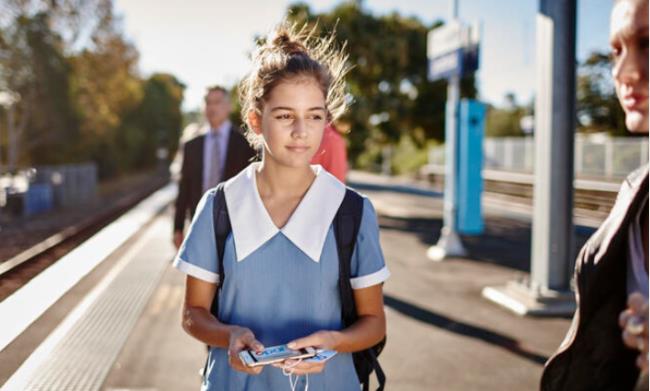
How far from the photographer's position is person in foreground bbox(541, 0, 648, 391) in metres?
1.01

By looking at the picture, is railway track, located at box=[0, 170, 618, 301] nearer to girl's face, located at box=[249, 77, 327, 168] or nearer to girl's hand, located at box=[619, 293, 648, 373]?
girl's face, located at box=[249, 77, 327, 168]

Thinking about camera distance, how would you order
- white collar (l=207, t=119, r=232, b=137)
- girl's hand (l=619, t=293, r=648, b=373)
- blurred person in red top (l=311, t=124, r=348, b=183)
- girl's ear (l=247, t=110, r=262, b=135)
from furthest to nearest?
blurred person in red top (l=311, t=124, r=348, b=183)
white collar (l=207, t=119, r=232, b=137)
girl's ear (l=247, t=110, r=262, b=135)
girl's hand (l=619, t=293, r=648, b=373)

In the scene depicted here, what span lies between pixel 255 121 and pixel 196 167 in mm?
3166

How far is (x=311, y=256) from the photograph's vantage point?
162 centimetres

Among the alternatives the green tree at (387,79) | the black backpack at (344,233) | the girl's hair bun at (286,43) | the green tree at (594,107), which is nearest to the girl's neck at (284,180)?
the black backpack at (344,233)

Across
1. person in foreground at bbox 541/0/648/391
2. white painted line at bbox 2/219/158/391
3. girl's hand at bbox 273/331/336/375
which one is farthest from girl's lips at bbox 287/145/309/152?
white painted line at bbox 2/219/158/391

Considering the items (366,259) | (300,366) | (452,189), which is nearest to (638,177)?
(366,259)

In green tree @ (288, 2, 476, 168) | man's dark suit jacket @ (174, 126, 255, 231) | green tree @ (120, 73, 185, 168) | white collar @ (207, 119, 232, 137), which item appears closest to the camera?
man's dark suit jacket @ (174, 126, 255, 231)

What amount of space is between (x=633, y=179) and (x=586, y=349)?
1.10 feet

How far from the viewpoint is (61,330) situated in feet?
14.2

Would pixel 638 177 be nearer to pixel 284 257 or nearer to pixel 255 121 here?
pixel 284 257

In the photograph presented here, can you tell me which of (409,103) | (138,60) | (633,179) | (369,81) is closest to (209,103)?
(633,179)

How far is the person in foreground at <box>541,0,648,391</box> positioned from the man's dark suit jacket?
138 inches

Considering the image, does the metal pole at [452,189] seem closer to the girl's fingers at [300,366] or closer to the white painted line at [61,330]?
the white painted line at [61,330]
